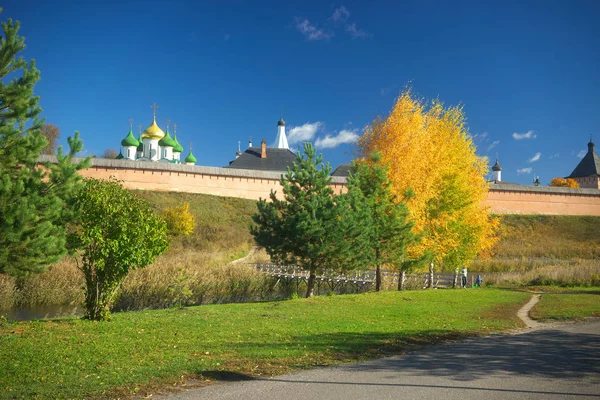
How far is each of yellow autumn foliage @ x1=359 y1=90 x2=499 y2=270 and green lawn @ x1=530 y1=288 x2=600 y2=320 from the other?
4432mm

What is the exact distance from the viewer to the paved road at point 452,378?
576 cm

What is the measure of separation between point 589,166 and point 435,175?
5782 centimetres

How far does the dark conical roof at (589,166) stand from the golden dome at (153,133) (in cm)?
5436

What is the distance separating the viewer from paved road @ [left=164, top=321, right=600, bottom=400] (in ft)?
18.9

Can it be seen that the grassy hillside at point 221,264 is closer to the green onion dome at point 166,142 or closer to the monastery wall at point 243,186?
the monastery wall at point 243,186

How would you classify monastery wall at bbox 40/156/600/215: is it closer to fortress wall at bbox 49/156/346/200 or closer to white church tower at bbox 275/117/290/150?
fortress wall at bbox 49/156/346/200

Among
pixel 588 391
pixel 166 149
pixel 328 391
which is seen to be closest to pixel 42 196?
pixel 328 391

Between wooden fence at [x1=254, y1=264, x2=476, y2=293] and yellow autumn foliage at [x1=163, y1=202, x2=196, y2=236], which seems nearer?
wooden fence at [x1=254, y1=264, x2=476, y2=293]

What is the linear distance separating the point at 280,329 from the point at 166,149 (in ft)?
184

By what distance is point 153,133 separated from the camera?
63.6 meters

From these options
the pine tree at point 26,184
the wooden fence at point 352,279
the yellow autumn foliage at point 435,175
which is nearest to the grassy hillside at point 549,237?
the wooden fence at point 352,279

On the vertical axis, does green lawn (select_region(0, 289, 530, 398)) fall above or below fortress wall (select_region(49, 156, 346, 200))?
below

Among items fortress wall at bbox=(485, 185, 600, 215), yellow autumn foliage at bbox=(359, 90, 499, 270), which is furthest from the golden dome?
yellow autumn foliage at bbox=(359, 90, 499, 270)

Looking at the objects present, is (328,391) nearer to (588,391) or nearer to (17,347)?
(588,391)
